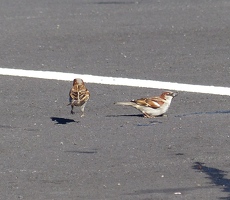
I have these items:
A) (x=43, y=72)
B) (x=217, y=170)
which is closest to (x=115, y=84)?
(x=43, y=72)

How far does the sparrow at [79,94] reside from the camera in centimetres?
998

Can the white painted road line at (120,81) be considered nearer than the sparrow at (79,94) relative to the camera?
No

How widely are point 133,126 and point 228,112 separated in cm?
121

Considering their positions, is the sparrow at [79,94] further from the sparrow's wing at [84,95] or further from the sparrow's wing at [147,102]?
the sparrow's wing at [147,102]

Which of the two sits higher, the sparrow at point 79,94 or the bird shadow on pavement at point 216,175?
the sparrow at point 79,94

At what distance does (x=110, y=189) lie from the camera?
24.2 ft

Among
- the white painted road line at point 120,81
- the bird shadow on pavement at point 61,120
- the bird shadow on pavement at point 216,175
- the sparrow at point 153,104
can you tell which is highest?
the white painted road line at point 120,81

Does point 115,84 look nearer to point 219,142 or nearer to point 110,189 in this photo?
point 219,142

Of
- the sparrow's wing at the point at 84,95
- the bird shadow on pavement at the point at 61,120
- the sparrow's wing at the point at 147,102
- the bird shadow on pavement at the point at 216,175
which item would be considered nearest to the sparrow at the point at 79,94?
the sparrow's wing at the point at 84,95

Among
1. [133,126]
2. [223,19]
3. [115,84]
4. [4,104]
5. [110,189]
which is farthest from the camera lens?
[223,19]

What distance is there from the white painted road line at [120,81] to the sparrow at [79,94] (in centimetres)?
79

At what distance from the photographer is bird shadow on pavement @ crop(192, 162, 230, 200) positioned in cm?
743

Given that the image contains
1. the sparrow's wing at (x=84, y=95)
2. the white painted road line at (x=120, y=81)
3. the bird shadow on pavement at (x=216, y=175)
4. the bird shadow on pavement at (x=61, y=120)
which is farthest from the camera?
the white painted road line at (x=120, y=81)

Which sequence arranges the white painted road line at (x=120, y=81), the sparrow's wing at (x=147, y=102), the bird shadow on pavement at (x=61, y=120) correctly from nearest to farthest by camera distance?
1. the bird shadow on pavement at (x=61, y=120)
2. the sparrow's wing at (x=147, y=102)
3. the white painted road line at (x=120, y=81)
